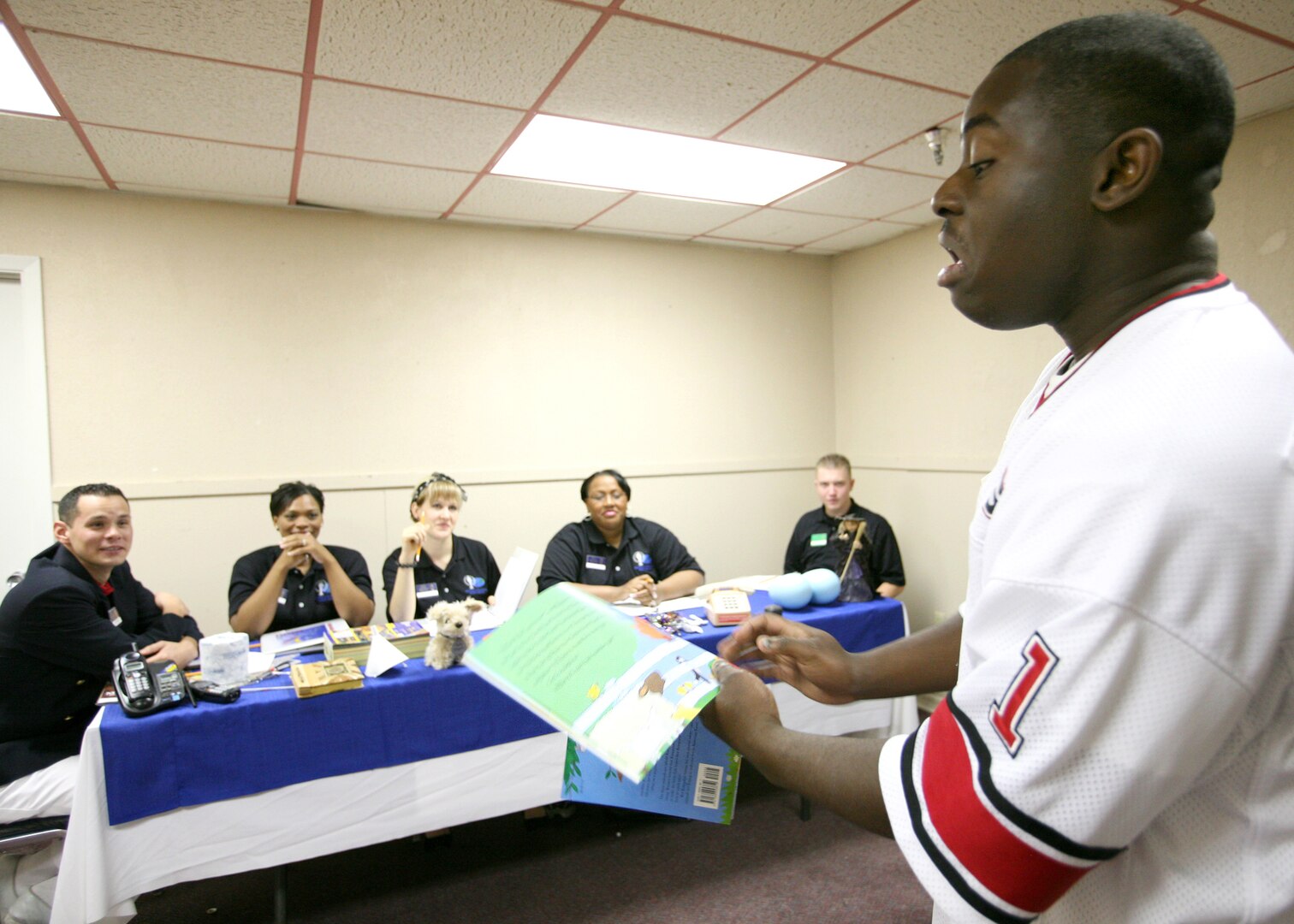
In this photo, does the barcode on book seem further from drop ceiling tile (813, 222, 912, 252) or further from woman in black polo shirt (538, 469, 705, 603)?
drop ceiling tile (813, 222, 912, 252)

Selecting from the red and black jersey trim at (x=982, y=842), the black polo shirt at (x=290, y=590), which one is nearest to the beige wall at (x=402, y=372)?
A: the black polo shirt at (x=290, y=590)

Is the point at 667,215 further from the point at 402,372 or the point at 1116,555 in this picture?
the point at 1116,555

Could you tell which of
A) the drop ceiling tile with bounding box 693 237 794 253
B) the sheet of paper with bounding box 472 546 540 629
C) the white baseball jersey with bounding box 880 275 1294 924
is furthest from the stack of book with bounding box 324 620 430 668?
the drop ceiling tile with bounding box 693 237 794 253

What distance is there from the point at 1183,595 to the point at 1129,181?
A: 0.31 meters

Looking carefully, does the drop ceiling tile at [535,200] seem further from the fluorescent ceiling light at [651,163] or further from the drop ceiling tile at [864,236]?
the drop ceiling tile at [864,236]

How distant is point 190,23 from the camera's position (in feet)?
6.65

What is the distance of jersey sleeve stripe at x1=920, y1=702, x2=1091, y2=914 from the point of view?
1.58 feet

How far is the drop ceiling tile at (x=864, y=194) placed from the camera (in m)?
3.46

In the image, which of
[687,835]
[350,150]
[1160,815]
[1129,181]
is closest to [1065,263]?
[1129,181]

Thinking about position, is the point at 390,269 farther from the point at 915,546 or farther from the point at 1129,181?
the point at 1129,181

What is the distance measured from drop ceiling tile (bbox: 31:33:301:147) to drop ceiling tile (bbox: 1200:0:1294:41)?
2777 millimetres

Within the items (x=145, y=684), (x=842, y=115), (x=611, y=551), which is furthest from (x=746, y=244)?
(x=145, y=684)

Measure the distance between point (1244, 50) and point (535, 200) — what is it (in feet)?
9.19

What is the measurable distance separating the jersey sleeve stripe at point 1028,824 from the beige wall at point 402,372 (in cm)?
376
